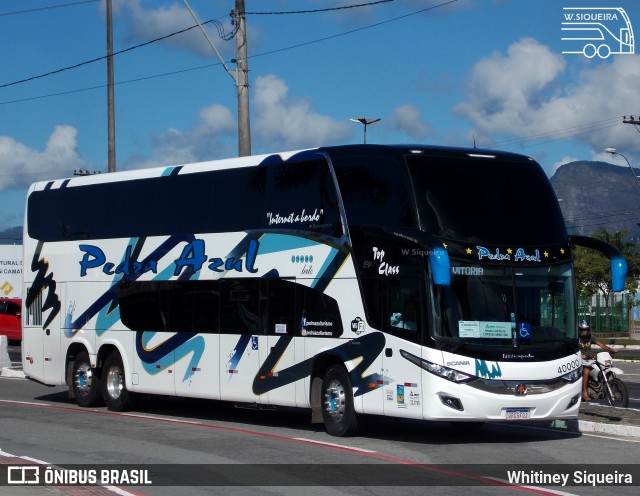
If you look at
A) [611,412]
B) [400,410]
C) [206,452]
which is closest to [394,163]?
[400,410]

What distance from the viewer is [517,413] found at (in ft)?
51.1

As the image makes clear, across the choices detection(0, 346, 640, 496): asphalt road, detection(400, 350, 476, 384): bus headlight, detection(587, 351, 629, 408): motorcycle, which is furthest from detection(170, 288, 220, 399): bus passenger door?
detection(587, 351, 629, 408): motorcycle

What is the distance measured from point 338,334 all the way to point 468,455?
314cm

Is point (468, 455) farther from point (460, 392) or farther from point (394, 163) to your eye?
point (394, 163)

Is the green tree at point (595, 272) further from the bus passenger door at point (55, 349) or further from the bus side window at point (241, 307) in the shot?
A: the bus side window at point (241, 307)

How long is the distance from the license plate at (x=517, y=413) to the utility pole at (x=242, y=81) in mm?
10895

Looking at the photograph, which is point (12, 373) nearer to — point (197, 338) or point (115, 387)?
point (115, 387)

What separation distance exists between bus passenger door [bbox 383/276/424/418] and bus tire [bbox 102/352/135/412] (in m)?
6.84

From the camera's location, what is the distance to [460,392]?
1543 centimetres

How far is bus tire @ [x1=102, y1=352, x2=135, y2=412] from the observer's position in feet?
70.0

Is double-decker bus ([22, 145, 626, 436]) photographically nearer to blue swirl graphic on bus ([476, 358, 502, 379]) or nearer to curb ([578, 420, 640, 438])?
blue swirl graphic on bus ([476, 358, 502, 379])

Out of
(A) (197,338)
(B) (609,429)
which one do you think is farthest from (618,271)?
(A) (197,338)

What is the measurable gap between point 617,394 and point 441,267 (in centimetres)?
708

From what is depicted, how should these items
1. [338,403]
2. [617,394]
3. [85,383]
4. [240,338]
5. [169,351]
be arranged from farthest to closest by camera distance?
[85,383]
[617,394]
[169,351]
[240,338]
[338,403]
